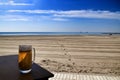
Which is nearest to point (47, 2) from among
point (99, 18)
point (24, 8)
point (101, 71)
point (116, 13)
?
point (24, 8)

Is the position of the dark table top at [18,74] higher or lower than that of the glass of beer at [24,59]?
lower

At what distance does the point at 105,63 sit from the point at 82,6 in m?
1.86

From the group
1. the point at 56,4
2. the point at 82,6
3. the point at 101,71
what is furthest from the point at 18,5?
the point at 101,71

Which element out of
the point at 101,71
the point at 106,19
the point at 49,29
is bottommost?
the point at 101,71

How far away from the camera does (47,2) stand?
15.5ft

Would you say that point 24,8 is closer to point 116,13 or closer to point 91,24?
point 91,24

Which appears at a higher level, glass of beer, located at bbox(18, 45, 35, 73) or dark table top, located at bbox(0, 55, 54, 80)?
glass of beer, located at bbox(18, 45, 35, 73)

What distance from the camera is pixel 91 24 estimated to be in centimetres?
459

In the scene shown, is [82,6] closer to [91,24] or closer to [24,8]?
[91,24]

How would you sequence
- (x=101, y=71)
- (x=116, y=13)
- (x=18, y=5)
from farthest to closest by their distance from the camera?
(x=116, y=13), (x=18, y=5), (x=101, y=71)

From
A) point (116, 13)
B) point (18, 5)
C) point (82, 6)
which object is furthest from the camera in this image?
point (82, 6)

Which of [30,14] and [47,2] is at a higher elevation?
[47,2]

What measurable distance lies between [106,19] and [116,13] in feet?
1.56

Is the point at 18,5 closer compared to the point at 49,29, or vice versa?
the point at 49,29
